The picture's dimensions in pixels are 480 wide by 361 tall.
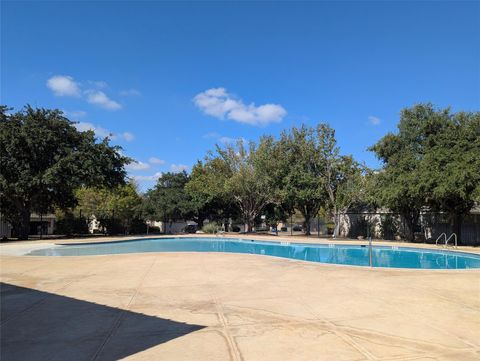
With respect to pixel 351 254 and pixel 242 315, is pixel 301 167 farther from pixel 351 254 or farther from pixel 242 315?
pixel 242 315

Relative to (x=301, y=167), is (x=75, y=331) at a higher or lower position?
lower

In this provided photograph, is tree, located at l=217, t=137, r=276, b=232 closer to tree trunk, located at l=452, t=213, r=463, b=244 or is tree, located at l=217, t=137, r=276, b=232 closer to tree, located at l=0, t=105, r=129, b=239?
tree, located at l=0, t=105, r=129, b=239

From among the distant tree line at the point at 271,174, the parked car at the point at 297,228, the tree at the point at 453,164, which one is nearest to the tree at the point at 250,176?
the distant tree line at the point at 271,174

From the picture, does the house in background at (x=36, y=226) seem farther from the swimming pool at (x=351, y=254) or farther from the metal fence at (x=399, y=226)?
the metal fence at (x=399, y=226)

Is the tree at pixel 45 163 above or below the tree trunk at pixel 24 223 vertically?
above

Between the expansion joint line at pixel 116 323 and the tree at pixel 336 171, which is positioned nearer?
the expansion joint line at pixel 116 323

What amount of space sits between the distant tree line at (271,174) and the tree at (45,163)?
0.23 feet

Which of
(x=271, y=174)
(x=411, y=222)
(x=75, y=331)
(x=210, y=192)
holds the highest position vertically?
(x=271, y=174)

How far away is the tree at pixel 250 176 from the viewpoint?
1242 inches

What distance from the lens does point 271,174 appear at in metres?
32.0

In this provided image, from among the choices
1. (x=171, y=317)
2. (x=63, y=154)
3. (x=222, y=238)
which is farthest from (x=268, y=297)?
(x=63, y=154)

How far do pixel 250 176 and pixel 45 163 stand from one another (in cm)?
1532

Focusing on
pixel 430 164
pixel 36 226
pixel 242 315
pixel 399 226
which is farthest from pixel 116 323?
pixel 36 226

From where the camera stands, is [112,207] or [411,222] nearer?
[411,222]
